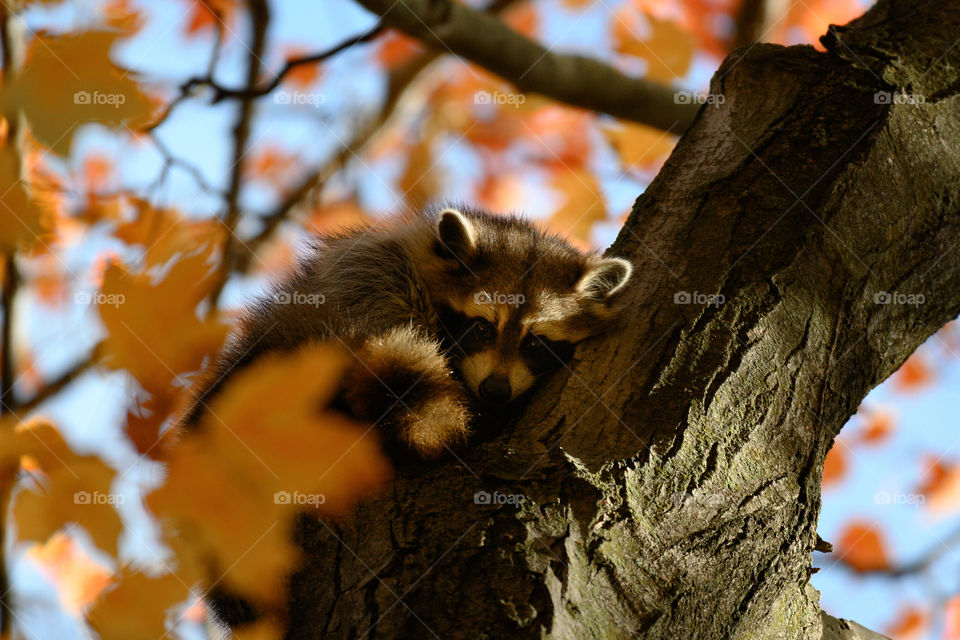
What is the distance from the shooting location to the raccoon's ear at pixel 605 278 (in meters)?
3.28

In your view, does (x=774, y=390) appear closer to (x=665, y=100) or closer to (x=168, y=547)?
(x=168, y=547)

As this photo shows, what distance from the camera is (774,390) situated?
2.55 meters

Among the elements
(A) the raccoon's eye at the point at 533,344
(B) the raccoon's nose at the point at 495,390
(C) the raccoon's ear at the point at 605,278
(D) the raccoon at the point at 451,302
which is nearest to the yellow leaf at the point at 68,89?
(D) the raccoon at the point at 451,302

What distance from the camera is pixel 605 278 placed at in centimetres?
378

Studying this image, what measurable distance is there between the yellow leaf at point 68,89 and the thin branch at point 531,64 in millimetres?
1292

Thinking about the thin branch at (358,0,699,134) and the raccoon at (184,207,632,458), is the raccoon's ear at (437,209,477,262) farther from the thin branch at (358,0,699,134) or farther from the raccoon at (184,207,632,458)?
the thin branch at (358,0,699,134)

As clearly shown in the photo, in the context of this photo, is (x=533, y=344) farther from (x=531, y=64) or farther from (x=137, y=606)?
(x=137, y=606)

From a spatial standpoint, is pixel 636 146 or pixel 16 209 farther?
pixel 636 146

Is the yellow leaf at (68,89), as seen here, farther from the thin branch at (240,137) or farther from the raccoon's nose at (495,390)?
the raccoon's nose at (495,390)

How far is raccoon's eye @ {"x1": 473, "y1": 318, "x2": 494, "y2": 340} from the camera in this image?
396cm

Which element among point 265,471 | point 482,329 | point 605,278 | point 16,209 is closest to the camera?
point 265,471

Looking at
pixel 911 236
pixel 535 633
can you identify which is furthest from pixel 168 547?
pixel 911 236

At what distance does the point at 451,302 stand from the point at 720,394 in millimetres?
1829

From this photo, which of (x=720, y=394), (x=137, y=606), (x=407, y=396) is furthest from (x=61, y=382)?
(x=720, y=394)
